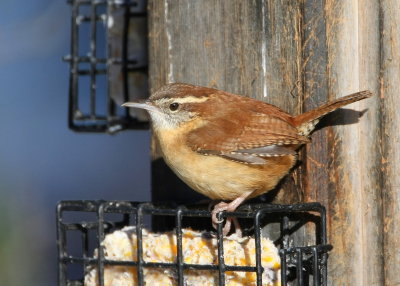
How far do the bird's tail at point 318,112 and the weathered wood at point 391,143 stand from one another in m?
0.18

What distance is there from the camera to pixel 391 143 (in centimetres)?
431

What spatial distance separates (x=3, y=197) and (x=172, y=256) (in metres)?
2.69

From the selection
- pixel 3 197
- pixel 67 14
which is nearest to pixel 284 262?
pixel 3 197

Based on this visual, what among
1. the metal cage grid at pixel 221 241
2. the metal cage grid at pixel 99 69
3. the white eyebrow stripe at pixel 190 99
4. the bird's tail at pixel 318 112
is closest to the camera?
the metal cage grid at pixel 221 241

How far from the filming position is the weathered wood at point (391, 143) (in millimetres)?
4297

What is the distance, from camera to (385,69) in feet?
14.2

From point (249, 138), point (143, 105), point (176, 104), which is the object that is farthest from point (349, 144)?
point (143, 105)

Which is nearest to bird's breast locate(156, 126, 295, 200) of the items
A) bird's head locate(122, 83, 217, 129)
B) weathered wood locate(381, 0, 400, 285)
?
bird's head locate(122, 83, 217, 129)

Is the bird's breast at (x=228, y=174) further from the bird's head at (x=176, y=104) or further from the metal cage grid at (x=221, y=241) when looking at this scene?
the bird's head at (x=176, y=104)

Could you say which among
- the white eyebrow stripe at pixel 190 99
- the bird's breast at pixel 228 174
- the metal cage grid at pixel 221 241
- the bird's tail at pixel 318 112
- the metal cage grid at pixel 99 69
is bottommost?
the metal cage grid at pixel 221 241

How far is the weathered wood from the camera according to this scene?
4297 mm

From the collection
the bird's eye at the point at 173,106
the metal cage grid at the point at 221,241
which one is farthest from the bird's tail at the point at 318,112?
the bird's eye at the point at 173,106

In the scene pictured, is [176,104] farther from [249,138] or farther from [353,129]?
[353,129]

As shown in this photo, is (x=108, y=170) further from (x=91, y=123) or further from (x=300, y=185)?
(x=300, y=185)
